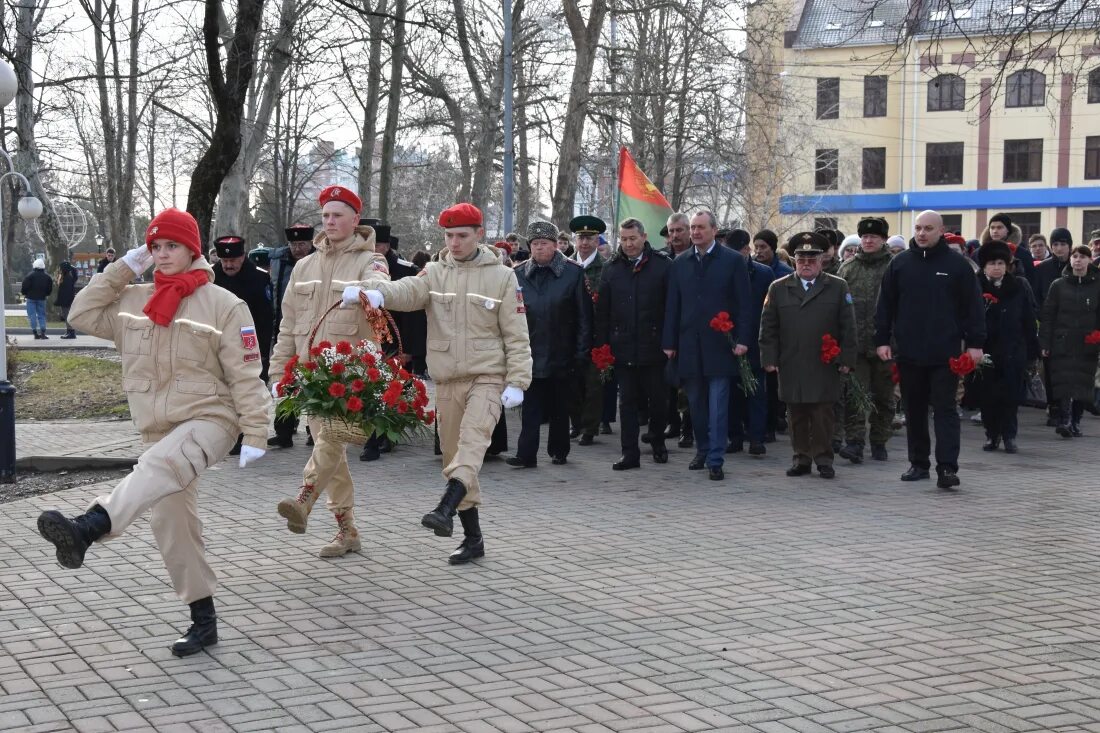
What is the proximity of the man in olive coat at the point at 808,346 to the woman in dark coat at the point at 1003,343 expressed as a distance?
266cm

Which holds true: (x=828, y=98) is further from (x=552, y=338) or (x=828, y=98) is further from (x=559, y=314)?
(x=552, y=338)

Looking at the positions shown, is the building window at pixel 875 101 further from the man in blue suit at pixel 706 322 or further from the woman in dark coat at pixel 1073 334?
the man in blue suit at pixel 706 322

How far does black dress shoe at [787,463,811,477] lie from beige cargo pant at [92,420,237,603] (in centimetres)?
628

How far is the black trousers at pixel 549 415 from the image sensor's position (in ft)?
38.8

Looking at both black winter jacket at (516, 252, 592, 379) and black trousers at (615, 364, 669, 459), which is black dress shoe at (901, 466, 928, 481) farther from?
black winter jacket at (516, 252, 592, 379)

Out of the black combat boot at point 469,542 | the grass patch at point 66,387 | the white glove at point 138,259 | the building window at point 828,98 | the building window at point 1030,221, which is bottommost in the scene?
the black combat boot at point 469,542

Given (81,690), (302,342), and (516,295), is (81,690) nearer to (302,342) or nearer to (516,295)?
(302,342)

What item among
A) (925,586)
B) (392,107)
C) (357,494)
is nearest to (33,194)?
(392,107)

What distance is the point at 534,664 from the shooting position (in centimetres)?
578

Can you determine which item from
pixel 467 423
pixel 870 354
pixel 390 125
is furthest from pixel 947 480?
pixel 390 125

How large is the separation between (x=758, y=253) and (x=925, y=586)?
6.92 meters

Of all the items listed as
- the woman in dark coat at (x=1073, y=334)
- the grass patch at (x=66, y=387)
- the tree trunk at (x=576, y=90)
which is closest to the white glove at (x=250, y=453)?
Answer: the grass patch at (x=66, y=387)

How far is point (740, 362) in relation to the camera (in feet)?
39.3

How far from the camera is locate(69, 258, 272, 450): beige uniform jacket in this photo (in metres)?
6.07
